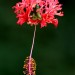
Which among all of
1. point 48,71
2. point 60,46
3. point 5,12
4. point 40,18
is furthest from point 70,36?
point 40,18

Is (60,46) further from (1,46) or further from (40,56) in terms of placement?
(1,46)

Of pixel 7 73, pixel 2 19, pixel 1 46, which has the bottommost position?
pixel 7 73

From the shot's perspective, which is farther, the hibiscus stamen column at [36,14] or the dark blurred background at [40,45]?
the dark blurred background at [40,45]

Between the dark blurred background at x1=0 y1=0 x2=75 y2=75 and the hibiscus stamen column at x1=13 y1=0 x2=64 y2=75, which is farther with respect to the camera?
the dark blurred background at x1=0 y1=0 x2=75 y2=75

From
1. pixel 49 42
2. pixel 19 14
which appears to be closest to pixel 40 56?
pixel 49 42

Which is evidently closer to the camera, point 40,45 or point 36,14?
point 36,14

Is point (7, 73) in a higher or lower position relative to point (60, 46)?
lower

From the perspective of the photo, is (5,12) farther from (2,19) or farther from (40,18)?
(40,18)

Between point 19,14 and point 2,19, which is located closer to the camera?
point 19,14
